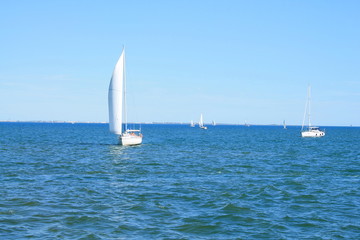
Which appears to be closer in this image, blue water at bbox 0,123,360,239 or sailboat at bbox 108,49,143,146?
blue water at bbox 0,123,360,239

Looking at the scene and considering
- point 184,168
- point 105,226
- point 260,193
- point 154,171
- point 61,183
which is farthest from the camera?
point 184,168

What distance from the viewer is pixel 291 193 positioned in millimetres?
23734

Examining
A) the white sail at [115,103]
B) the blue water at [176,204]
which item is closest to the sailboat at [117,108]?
the white sail at [115,103]

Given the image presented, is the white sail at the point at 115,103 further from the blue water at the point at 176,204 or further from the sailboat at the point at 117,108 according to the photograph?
the blue water at the point at 176,204

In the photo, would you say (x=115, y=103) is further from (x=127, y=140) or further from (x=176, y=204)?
(x=176, y=204)

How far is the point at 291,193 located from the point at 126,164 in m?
18.9

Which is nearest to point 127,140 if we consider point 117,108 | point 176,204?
point 117,108

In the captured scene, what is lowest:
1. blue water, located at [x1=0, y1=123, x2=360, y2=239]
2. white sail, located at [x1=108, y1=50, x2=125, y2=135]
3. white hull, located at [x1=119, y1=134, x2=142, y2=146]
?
blue water, located at [x1=0, y1=123, x2=360, y2=239]

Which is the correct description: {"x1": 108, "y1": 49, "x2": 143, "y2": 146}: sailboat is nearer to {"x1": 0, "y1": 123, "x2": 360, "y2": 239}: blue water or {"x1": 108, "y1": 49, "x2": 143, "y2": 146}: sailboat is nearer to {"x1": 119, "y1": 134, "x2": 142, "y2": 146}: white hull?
{"x1": 119, "y1": 134, "x2": 142, "y2": 146}: white hull

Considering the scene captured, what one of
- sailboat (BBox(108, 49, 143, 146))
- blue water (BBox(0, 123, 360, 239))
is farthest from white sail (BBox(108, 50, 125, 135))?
blue water (BBox(0, 123, 360, 239))

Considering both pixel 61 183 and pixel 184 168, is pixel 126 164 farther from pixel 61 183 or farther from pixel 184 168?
pixel 61 183

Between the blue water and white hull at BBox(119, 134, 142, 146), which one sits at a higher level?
white hull at BBox(119, 134, 142, 146)

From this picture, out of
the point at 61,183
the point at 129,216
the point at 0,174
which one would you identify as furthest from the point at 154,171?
the point at 129,216

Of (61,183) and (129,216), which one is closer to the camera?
(129,216)
